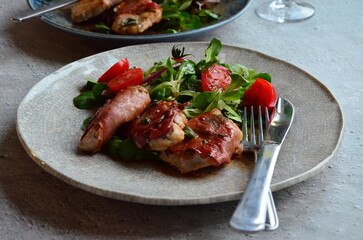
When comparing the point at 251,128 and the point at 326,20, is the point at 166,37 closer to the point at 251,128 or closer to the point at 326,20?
the point at 251,128

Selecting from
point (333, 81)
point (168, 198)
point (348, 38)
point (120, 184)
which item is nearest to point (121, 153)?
point (120, 184)

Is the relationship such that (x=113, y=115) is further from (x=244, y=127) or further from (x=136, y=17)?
(x=136, y=17)

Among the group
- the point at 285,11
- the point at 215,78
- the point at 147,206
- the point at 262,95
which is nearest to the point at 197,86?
the point at 215,78

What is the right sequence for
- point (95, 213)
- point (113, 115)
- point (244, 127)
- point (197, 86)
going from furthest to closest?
point (197, 86) → point (244, 127) → point (113, 115) → point (95, 213)

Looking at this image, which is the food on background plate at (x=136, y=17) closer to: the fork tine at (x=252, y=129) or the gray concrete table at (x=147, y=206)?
the gray concrete table at (x=147, y=206)

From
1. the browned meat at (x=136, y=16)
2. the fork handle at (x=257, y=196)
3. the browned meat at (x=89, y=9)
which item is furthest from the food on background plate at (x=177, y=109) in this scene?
the browned meat at (x=89, y=9)

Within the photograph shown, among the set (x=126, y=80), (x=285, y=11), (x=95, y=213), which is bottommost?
(x=285, y=11)
